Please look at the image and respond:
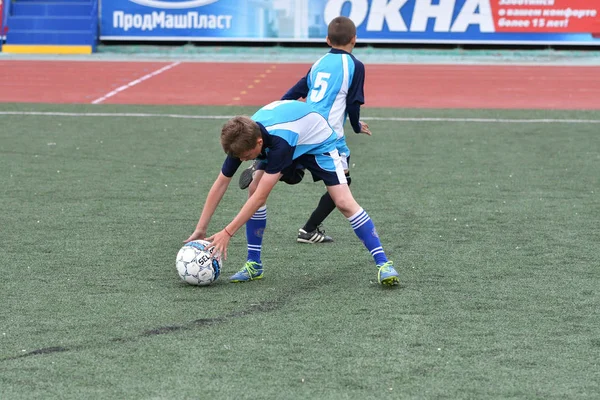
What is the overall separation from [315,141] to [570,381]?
2381 millimetres

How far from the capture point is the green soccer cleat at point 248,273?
6.81m

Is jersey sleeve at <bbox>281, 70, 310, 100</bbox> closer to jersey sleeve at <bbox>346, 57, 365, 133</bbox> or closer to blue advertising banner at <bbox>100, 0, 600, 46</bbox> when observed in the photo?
jersey sleeve at <bbox>346, 57, 365, 133</bbox>

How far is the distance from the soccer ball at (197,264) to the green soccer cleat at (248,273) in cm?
20

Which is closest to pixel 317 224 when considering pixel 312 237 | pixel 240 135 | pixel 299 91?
pixel 312 237

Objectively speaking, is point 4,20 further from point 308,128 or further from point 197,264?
point 308,128

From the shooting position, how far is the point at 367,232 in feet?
21.8

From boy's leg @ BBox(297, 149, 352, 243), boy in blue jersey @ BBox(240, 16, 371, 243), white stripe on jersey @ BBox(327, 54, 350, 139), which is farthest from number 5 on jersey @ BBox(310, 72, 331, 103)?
boy's leg @ BBox(297, 149, 352, 243)

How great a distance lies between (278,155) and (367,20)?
1991cm

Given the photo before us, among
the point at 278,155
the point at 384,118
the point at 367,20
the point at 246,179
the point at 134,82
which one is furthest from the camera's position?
the point at 367,20

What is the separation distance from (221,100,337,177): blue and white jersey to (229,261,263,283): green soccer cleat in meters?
0.74

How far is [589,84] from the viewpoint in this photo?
791 inches

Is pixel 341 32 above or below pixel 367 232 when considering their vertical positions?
above

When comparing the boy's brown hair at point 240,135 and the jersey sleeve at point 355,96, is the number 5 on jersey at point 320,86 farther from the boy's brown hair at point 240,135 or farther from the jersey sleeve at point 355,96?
the boy's brown hair at point 240,135

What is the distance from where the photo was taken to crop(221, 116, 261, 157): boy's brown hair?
19.4 ft
